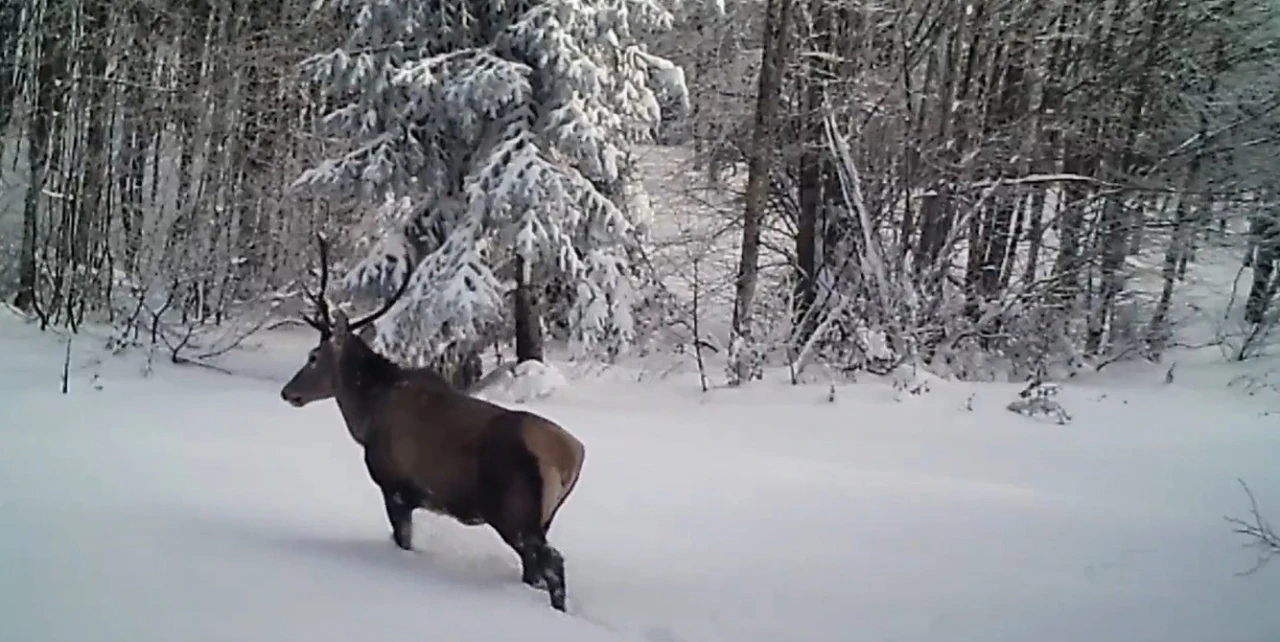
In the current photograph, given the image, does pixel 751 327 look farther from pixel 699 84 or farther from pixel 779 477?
pixel 779 477

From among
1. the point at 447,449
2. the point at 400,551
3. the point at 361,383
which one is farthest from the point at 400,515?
the point at 361,383

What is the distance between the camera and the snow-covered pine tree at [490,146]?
37.0ft

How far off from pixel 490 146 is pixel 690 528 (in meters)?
6.59

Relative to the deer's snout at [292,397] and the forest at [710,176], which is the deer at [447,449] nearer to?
the deer's snout at [292,397]

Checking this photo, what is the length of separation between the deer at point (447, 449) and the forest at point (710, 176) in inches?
240

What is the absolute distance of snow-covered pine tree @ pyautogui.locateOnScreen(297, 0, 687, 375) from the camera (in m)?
11.3

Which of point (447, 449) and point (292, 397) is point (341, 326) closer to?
point (292, 397)

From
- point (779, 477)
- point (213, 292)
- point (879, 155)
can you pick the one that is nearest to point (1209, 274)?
point (879, 155)

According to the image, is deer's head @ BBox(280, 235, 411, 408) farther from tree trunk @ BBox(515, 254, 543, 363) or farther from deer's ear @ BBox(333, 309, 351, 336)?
tree trunk @ BBox(515, 254, 543, 363)

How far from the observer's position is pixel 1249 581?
5715 millimetres

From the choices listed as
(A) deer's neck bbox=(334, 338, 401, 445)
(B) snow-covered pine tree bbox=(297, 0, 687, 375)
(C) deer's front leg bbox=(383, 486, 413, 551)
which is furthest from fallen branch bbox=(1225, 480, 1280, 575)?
(B) snow-covered pine tree bbox=(297, 0, 687, 375)

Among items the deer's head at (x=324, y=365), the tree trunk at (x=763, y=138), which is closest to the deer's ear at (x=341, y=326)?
the deer's head at (x=324, y=365)

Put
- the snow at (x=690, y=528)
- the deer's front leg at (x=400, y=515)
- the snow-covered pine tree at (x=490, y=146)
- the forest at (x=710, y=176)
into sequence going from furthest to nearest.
→ the forest at (x=710, y=176) → the snow-covered pine tree at (x=490, y=146) → the deer's front leg at (x=400, y=515) → the snow at (x=690, y=528)

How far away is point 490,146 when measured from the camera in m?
11.9
